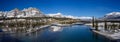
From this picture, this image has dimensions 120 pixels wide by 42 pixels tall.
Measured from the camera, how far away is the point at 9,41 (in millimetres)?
28453

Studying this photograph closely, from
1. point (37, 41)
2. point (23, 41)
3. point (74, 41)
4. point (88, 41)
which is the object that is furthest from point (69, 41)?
point (23, 41)

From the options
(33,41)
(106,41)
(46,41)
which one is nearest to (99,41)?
(106,41)

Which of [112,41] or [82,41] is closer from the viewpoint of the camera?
[112,41]

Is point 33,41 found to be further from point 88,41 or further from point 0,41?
point 88,41

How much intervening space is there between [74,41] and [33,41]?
21.7ft

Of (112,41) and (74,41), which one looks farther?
(74,41)

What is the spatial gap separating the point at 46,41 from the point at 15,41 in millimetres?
4907

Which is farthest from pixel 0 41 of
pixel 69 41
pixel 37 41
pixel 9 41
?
pixel 69 41

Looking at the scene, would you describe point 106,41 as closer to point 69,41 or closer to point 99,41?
point 99,41

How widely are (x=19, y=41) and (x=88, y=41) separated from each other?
1114 centimetres

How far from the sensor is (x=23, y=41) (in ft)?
94.6

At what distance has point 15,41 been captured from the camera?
28875 millimetres

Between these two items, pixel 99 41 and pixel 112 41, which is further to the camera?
pixel 99 41

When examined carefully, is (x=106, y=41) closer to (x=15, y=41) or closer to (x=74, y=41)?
(x=74, y=41)
